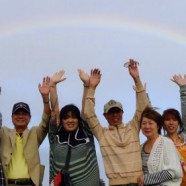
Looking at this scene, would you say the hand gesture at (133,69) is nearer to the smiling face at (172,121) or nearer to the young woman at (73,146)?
the smiling face at (172,121)

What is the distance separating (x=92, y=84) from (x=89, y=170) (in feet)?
6.83

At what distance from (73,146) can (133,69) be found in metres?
2.40

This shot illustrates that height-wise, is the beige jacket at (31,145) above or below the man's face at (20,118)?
below

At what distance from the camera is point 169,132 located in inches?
396

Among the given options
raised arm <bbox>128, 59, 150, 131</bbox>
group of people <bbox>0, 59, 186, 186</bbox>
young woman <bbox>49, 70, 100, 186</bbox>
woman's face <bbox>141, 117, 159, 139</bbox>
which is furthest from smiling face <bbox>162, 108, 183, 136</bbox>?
young woman <bbox>49, 70, 100, 186</bbox>

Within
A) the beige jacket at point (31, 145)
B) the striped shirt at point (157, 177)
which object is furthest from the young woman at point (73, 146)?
the striped shirt at point (157, 177)

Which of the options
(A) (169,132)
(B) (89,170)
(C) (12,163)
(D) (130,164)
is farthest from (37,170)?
(A) (169,132)

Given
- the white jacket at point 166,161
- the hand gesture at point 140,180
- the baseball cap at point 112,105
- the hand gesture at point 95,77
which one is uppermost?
the hand gesture at point 95,77

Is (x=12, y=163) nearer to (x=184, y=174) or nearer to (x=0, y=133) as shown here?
(x=0, y=133)

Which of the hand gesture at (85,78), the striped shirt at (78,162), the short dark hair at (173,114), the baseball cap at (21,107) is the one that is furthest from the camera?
the hand gesture at (85,78)

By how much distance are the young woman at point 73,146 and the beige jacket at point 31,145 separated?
34 centimetres

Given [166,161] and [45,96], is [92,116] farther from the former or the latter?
[166,161]

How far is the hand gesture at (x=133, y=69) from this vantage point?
999 centimetres

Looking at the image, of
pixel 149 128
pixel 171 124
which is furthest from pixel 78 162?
pixel 171 124
